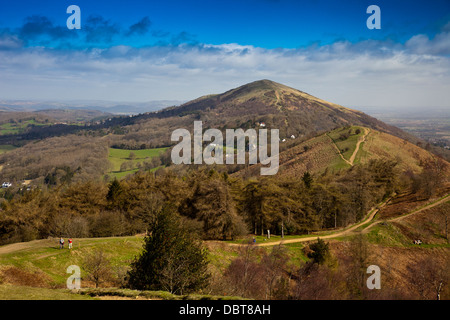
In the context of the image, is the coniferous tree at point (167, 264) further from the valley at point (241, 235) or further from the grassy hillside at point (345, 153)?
the grassy hillside at point (345, 153)

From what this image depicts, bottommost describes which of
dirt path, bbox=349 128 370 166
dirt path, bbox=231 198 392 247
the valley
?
dirt path, bbox=231 198 392 247

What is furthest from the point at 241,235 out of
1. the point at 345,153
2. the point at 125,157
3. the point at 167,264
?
the point at 125,157

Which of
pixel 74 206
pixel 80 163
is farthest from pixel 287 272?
pixel 80 163

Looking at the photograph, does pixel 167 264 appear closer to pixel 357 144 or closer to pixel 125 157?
pixel 357 144

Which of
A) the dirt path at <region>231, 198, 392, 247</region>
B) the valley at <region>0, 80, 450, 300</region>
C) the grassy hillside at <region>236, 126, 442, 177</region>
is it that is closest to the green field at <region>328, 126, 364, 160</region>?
the grassy hillside at <region>236, 126, 442, 177</region>

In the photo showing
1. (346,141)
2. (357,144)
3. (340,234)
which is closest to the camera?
(340,234)

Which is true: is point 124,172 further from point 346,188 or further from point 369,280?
point 369,280

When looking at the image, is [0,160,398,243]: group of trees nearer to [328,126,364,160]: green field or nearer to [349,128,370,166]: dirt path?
[349,128,370,166]: dirt path

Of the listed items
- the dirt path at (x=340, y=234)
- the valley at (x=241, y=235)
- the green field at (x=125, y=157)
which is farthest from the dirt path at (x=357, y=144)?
the green field at (x=125, y=157)
